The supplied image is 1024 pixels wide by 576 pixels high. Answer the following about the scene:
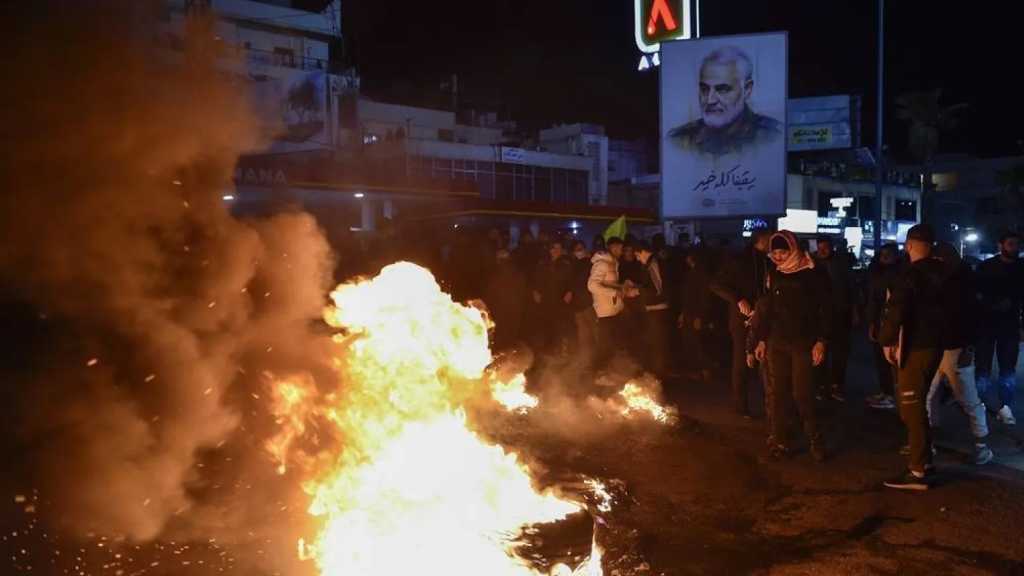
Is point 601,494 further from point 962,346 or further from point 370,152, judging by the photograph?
point 370,152

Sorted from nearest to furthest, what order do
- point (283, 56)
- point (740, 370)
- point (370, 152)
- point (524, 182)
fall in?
point (740, 370) < point (370, 152) < point (524, 182) < point (283, 56)

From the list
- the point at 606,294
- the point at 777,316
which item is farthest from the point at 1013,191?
the point at 777,316

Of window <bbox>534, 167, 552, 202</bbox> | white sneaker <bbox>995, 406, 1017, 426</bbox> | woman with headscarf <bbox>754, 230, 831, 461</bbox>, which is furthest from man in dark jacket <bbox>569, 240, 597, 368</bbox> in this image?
window <bbox>534, 167, 552, 202</bbox>

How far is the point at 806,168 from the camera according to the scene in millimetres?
45125

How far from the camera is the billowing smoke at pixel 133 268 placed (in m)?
4.24

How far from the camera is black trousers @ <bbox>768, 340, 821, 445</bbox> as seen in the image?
21.8 feet

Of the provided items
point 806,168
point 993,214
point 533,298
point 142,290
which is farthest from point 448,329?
point 993,214

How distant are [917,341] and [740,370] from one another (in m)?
2.48

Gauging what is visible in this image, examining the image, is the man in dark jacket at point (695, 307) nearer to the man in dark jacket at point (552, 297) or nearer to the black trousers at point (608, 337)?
the black trousers at point (608, 337)

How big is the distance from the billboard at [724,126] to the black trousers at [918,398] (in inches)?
341

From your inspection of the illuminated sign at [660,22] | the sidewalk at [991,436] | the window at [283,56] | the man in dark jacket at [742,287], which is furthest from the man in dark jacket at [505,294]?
the window at [283,56]

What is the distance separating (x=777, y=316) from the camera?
6680 mm

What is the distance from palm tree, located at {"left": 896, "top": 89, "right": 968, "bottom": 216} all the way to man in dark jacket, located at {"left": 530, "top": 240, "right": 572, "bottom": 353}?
50.5 metres

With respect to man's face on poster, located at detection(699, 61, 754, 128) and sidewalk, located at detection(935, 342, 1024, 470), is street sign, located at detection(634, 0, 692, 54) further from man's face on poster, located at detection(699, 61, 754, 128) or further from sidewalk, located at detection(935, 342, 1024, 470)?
sidewalk, located at detection(935, 342, 1024, 470)
